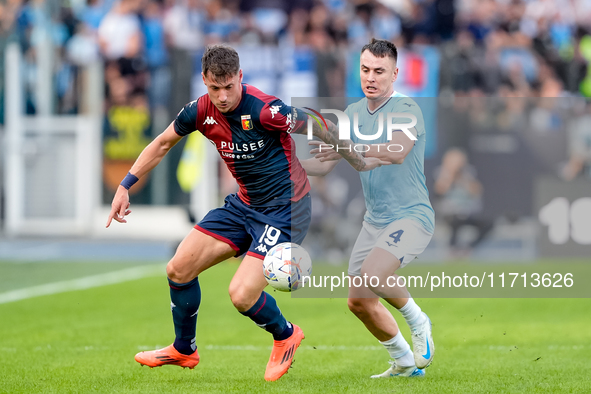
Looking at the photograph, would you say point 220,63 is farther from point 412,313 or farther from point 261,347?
point 261,347

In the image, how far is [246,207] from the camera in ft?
20.5

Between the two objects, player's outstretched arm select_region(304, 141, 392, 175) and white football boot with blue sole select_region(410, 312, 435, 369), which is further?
white football boot with blue sole select_region(410, 312, 435, 369)

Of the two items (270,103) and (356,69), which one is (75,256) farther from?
(270,103)

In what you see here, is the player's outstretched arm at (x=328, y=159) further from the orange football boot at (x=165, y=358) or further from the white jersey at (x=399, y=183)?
the orange football boot at (x=165, y=358)

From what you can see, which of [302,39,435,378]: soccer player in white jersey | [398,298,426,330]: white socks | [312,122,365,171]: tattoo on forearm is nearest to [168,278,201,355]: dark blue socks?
[302,39,435,378]: soccer player in white jersey

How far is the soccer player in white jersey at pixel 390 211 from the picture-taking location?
6051 millimetres

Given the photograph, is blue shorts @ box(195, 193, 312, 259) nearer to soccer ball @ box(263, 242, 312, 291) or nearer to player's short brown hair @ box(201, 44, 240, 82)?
soccer ball @ box(263, 242, 312, 291)

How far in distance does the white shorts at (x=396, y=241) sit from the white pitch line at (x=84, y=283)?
237 inches

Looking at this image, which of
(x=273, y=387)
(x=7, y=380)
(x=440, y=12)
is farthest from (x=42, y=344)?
(x=440, y=12)

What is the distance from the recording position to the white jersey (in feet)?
20.3

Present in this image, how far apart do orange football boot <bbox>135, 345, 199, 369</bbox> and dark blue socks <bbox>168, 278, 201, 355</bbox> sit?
0.12ft

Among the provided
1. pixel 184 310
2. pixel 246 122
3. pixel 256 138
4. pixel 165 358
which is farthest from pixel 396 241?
pixel 165 358

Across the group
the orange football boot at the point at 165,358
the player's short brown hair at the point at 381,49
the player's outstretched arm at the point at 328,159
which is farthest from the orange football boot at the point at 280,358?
the player's short brown hair at the point at 381,49

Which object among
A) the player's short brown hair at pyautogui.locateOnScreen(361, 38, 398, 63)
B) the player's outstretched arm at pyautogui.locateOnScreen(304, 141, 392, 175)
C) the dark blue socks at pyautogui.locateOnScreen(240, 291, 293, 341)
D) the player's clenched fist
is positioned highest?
the player's short brown hair at pyautogui.locateOnScreen(361, 38, 398, 63)
